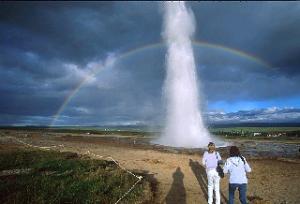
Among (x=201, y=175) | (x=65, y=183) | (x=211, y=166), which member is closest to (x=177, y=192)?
(x=211, y=166)

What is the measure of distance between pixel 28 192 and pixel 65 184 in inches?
86.0

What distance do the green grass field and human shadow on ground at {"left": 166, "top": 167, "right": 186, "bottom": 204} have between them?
1373 mm

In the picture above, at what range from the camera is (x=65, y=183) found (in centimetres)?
1752

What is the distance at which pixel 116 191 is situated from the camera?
15516 millimetres

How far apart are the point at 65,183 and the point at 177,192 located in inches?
228

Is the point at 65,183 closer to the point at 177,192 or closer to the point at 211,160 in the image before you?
the point at 177,192

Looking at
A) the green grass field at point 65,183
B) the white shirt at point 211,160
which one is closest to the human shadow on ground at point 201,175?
the white shirt at point 211,160

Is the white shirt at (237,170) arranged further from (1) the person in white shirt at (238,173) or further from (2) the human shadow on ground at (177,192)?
(2) the human shadow on ground at (177,192)

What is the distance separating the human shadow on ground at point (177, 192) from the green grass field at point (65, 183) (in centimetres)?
137

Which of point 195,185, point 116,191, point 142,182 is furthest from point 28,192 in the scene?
point 195,185

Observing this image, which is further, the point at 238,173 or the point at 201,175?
the point at 201,175

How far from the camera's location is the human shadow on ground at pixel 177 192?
14348 mm

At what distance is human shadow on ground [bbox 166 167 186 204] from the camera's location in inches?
565

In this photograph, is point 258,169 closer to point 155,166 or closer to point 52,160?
point 155,166
